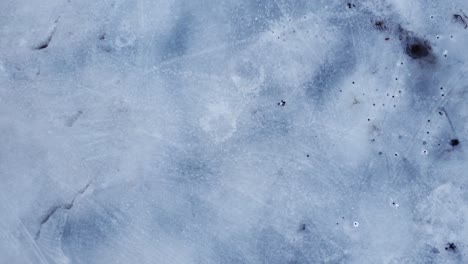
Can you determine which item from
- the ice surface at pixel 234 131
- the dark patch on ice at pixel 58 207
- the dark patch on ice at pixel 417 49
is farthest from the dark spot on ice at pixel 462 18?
the dark patch on ice at pixel 58 207

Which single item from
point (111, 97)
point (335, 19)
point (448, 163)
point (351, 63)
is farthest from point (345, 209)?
point (111, 97)

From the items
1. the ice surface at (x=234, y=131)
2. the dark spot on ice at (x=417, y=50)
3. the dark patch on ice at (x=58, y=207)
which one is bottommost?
the dark patch on ice at (x=58, y=207)

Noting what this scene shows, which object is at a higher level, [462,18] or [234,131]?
[462,18]

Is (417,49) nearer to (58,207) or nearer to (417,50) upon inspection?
(417,50)

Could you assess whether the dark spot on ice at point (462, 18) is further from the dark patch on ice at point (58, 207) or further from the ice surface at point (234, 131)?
the dark patch on ice at point (58, 207)

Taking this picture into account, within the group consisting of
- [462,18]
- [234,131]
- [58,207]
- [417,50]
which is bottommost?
[58,207]

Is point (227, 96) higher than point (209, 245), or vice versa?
point (227, 96)

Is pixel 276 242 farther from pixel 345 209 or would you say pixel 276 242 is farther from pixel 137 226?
pixel 137 226

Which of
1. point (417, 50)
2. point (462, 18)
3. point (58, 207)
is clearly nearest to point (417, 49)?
point (417, 50)
